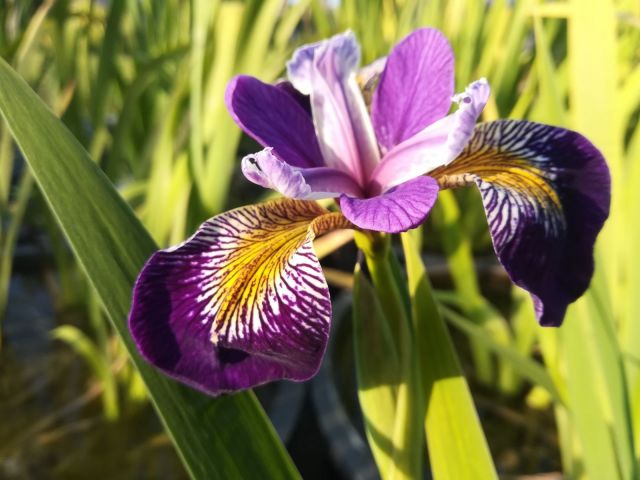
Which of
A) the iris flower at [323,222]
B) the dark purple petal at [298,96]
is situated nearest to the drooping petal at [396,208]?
the iris flower at [323,222]

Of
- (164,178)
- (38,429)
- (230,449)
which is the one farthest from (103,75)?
(230,449)

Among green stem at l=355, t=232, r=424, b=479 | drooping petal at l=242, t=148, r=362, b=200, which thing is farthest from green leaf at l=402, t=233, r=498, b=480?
drooping petal at l=242, t=148, r=362, b=200

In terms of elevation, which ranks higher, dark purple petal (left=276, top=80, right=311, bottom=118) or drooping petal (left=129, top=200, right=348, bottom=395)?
dark purple petal (left=276, top=80, right=311, bottom=118)

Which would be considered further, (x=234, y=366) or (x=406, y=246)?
(x=406, y=246)

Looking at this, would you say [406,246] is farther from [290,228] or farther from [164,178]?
[164,178]

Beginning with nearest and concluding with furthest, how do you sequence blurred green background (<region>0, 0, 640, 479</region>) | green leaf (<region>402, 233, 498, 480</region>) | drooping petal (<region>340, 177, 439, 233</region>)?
drooping petal (<region>340, 177, 439, 233</region>), green leaf (<region>402, 233, 498, 480</region>), blurred green background (<region>0, 0, 640, 479</region>)

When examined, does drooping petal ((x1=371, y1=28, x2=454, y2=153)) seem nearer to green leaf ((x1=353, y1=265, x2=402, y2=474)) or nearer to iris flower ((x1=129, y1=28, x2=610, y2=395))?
iris flower ((x1=129, y1=28, x2=610, y2=395))

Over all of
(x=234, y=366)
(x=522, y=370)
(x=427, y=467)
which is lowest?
(x=427, y=467)
